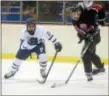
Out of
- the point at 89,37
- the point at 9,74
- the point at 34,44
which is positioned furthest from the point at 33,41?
the point at 89,37

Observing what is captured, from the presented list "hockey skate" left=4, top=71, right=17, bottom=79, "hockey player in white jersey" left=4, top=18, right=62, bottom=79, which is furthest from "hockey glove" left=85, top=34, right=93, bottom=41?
"hockey skate" left=4, top=71, right=17, bottom=79

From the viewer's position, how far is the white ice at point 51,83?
488 cm

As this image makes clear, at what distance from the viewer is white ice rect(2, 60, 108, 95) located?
4.88 meters

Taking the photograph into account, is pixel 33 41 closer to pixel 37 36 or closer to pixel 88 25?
pixel 37 36

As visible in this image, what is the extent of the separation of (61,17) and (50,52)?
0.65 meters

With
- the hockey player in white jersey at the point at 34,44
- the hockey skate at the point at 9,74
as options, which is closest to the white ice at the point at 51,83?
the hockey skate at the point at 9,74

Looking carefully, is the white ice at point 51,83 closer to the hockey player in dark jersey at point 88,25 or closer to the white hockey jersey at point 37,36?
the hockey player in dark jersey at point 88,25

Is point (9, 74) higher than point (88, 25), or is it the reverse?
point (88, 25)

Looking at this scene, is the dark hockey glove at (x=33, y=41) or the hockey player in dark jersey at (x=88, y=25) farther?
the dark hockey glove at (x=33, y=41)

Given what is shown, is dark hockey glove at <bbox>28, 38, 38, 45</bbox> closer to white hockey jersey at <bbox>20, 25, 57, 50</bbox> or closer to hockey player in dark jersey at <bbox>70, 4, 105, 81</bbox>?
white hockey jersey at <bbox>20, 25, 57, 50</bbox>

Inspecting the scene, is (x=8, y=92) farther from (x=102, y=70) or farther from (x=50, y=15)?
(x=50, y=15)

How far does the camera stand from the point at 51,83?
5.45 m

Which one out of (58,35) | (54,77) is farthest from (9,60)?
(54,77)

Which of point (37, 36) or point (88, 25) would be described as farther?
point (37, 36)
